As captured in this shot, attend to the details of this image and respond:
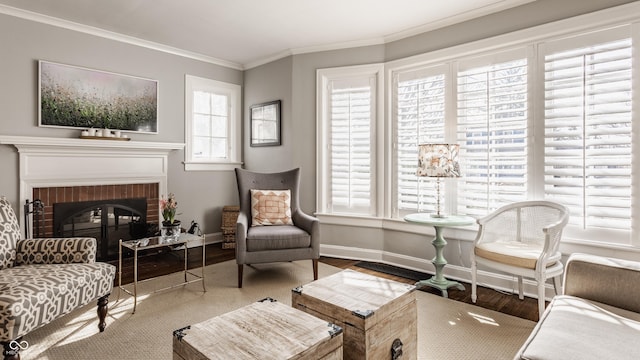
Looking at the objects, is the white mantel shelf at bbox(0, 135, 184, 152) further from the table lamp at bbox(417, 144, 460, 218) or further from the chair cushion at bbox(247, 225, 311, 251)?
the table lamp at bbox(417, 144, 460, 218)

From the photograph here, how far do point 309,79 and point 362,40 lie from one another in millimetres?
782

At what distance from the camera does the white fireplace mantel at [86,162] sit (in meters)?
3.35

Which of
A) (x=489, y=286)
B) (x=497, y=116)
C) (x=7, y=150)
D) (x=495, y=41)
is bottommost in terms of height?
(x=489, y=286)

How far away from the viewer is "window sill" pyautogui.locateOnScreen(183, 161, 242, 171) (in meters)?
4.57

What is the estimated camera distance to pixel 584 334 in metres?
1.30

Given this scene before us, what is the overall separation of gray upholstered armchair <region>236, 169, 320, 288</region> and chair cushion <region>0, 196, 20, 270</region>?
1.53 m

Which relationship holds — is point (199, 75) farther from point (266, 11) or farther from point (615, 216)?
point (615, 216)

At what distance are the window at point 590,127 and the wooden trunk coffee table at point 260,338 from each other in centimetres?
238

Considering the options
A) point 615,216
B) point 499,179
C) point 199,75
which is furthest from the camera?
point 199,75

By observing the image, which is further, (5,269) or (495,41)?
(495,41)

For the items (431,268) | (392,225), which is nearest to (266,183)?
(392,225)

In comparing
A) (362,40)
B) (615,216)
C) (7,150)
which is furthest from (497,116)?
(7,150)

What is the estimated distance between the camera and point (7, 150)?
326cm

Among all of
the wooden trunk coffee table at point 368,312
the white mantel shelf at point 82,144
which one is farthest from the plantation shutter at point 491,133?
the white mantel shelf at point 82,144
